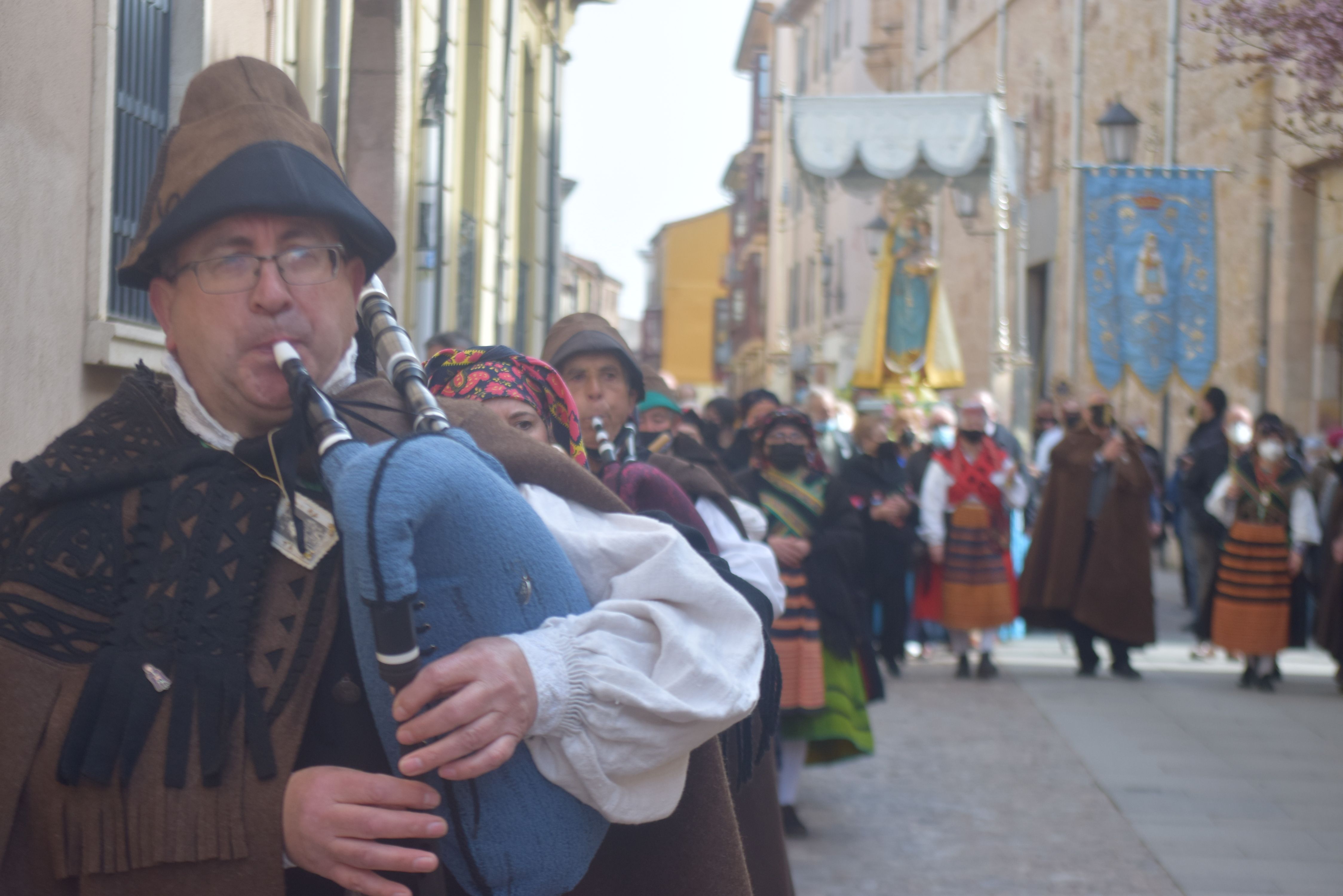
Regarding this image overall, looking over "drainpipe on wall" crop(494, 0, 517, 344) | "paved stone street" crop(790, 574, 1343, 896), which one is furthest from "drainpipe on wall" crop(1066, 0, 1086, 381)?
"paved stone street" crop(790, 574, 1343, 896)

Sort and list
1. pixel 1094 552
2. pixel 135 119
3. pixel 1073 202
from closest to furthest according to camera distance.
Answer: pixel 135 119
pixel 1094 552
pixel 1073 202

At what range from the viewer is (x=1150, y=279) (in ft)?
38.5

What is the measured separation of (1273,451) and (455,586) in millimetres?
9937

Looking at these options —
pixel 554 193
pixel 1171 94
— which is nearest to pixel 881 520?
pixel 554 193

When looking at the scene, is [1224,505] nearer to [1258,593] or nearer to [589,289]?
[1258,593]

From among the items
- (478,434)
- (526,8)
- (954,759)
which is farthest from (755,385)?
(478,434)

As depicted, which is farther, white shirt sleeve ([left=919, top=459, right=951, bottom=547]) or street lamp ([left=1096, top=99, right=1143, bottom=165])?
street lamp ([left=1096, top=99, right=1143, bottom=165])

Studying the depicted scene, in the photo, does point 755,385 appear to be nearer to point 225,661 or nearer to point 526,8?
point 526,8

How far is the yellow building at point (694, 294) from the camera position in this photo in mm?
75438

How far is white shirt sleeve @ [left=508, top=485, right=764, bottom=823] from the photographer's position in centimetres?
177

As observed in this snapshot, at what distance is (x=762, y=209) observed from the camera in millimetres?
53281

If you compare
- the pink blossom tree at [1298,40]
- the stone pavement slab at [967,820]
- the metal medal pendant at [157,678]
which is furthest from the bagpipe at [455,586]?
the pink blossom tree at [1298,40]

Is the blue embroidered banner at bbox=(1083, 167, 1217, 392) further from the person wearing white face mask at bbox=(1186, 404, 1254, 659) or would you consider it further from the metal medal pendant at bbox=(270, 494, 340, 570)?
the metal medal pendant at bbox=(270, 494, 340, 570)

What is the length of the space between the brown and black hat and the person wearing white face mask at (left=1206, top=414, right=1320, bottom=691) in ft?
31.9
